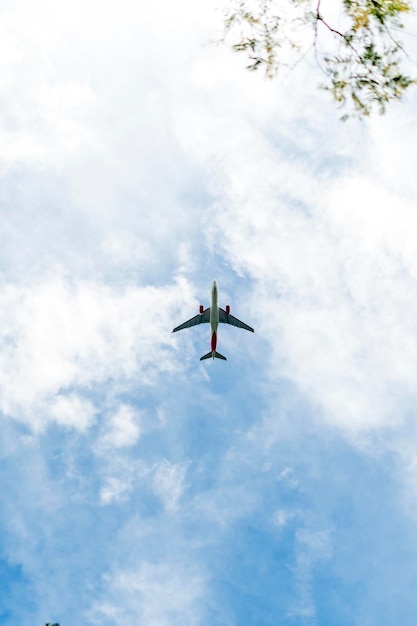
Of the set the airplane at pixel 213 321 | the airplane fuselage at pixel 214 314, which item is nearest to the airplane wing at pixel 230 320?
the airplane at pixel 213 321

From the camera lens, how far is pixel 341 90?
44.6 feet

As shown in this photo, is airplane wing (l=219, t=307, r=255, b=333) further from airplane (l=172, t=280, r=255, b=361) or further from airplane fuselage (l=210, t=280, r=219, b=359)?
airplane fuselage (l=210, t=280, r=219, b=359)

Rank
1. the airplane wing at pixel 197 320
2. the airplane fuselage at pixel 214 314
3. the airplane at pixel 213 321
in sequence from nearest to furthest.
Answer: the airplane fuselage at pixel 214 314 → the airplane at pixel 213 321 → the airplane wing at pixel 197 320

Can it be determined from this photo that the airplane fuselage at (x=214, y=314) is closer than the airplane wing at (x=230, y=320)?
Yes

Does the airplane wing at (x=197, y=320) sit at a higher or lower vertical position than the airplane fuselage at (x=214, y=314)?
higher

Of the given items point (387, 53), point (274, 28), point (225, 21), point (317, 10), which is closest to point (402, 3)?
point (387, 53)

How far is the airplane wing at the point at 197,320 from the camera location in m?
62.2

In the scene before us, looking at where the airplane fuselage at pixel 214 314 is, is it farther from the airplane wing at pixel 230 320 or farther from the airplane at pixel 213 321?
the airplane wing at pixel 230 320

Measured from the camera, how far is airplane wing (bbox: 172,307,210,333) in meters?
62.2

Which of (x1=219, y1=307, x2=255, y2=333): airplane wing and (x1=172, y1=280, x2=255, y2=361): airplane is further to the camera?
(x1=219, y1=307, x2=255, y2=333): airplane wing

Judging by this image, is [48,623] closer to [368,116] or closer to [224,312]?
[224,312]

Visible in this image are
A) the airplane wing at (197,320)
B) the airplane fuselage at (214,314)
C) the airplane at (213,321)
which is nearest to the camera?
the airplane fuselage at (214,314)

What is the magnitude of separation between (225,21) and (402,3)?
4398mm

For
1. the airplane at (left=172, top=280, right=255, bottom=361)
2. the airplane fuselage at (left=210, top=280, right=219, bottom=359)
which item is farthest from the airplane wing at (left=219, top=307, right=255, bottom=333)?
the airplane fuselage at (left=210, top=280, right=219, bottom=359)
